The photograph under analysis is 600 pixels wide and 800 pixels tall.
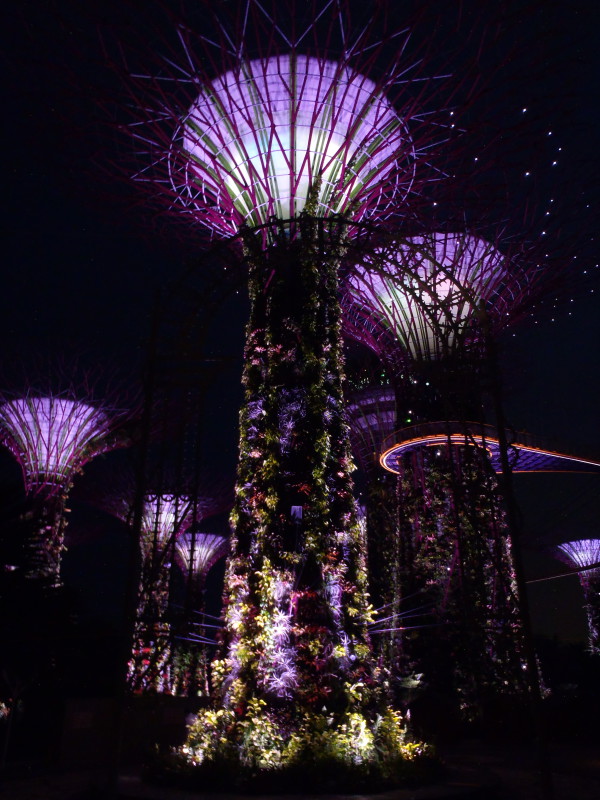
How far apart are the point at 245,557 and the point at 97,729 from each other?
646cm

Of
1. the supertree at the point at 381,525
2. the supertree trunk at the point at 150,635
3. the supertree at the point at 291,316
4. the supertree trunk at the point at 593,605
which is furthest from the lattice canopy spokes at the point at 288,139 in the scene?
the supertree trunk at the point at 593,605

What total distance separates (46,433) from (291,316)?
17.5 metres

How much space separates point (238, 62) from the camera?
44.1 ft

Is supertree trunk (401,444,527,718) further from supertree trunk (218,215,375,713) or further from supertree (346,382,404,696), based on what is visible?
supertree trunk (218,215,375,713)

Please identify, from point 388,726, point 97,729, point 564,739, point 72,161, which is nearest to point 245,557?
point 388,726

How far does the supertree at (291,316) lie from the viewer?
36.6 feet

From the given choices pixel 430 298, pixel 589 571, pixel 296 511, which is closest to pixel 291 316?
pixel 296 511

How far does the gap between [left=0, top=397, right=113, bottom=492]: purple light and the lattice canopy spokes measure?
1523 centimetres

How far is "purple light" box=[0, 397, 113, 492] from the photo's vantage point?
27.1 meters

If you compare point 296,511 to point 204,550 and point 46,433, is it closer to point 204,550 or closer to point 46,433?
point 46,433

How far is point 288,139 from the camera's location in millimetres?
14594

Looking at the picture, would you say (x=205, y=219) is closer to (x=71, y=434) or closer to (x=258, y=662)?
(x=258, y=662)

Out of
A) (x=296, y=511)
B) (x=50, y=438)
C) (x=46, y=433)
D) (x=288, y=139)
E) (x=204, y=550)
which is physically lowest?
(x=296, y=511)

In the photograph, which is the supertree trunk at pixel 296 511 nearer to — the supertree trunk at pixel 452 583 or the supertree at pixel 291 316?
the supertree at pixel 291 316
